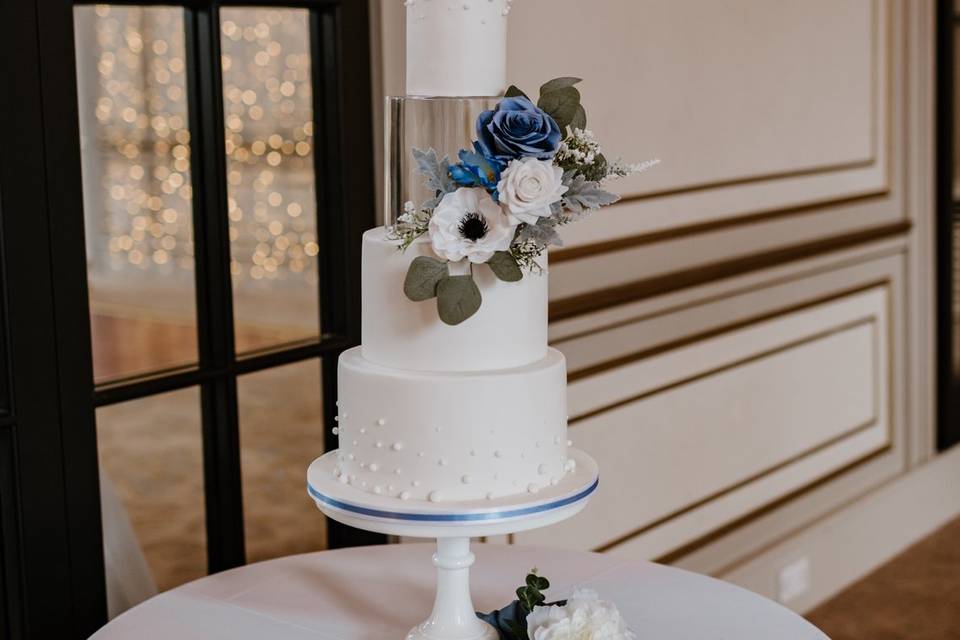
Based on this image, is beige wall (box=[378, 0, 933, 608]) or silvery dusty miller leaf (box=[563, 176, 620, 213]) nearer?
silvery dusty miller leaf (box=[563, 176, 620, 213])

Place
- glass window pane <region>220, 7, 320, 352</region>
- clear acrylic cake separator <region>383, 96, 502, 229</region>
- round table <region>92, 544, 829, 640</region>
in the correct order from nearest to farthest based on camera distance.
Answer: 1. clear acrylic cake separator <region>383, 96, 502, 229</region>
2. round table <region>92, 544, 829, 640</region>
3. glass window pane <region>220, 7, 320, 352</region>

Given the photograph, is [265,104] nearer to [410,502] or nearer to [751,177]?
[751,177]

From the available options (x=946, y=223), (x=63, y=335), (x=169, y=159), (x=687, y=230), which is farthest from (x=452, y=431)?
(x=169, y=159)

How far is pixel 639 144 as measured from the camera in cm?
252

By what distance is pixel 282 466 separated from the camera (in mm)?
3330

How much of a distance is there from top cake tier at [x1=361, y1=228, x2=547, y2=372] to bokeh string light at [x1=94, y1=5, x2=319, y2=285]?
4161mm

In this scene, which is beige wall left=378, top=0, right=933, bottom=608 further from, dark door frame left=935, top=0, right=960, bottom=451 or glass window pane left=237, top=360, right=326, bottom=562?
glass window pane left=237, top=360, right=326, bottom=562

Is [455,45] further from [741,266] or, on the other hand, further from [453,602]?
[741,266]

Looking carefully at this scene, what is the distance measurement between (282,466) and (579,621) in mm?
2147

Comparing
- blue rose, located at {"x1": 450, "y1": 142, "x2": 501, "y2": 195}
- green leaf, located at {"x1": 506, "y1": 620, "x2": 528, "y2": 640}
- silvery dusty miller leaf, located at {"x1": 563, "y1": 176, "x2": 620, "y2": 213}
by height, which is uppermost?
blue rose, located at {"x1": 450, "y1": 142, "x2": 501, "y2": 195}

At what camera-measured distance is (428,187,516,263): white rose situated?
4.07 ft

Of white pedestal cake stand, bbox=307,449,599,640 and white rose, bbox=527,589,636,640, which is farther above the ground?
white pedestal cake stand, bbox=307,449,599,640

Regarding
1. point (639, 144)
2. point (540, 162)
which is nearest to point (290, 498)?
point (639, 144)

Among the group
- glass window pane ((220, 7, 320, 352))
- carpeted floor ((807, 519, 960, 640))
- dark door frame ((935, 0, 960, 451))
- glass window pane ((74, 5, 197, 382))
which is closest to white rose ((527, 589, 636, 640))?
carpeted floor ((807, 519, 960, 640))
